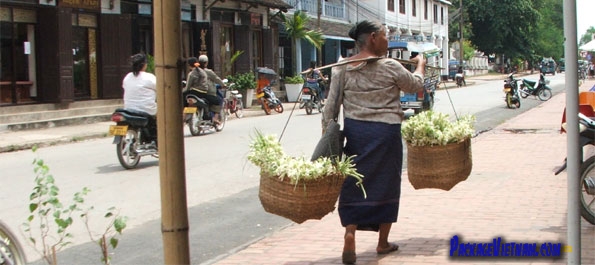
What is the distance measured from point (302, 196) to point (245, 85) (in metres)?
21.2

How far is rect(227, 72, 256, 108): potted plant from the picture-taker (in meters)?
25.2

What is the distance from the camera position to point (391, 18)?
1839 inches

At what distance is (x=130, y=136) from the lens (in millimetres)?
10898

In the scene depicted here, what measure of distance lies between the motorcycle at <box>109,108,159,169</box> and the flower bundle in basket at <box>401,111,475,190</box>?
605 centimetres

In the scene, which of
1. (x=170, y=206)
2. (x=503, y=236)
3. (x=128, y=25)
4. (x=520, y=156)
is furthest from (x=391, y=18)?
(x=170, y=206)

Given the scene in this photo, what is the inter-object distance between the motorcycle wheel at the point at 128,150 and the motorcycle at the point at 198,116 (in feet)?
13.8

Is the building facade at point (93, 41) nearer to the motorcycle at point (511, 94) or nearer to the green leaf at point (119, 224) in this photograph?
the motorcycle at point (511, 94)

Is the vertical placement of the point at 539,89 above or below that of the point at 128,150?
above

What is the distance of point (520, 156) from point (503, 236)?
5.87m

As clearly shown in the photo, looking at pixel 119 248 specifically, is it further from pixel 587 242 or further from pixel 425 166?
pixel 587 242

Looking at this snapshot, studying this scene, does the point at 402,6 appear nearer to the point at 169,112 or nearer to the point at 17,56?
the point at 17,56

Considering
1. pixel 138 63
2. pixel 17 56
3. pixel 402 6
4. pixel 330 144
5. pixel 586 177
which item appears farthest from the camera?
pixel 402 6

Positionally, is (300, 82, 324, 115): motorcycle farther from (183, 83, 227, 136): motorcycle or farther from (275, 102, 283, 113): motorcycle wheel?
(183, 83, 227, 136): motorcycle

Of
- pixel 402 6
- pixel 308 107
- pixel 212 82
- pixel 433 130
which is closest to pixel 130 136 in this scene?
pixel 212 82
